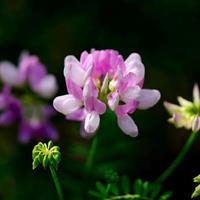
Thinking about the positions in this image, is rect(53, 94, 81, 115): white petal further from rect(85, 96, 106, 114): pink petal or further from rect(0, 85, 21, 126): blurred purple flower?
rect(0, 85, 21, 126): blurred purple flower

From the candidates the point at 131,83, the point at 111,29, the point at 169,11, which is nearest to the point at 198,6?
the point at 169,11

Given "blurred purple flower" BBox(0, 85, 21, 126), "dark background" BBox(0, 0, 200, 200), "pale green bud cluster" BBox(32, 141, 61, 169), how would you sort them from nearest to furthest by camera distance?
"pale green bud cluster" BBox(32, 141, 61, 169) < "blurred purple flower" BBox(0, 85, 21, 126) < "dark background" BBox(0, 0, 200, 200)

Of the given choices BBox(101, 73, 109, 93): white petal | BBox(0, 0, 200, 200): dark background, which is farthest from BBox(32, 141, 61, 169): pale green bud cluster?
BBox(0, 0, 200, 200): dark background

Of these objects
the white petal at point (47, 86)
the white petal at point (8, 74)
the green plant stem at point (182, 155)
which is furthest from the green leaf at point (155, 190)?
the white petal at point (8, 74)

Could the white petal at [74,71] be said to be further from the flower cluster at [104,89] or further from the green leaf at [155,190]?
the green leaf at [155,190]

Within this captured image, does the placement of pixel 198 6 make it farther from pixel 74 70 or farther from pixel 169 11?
pixel 74 70
